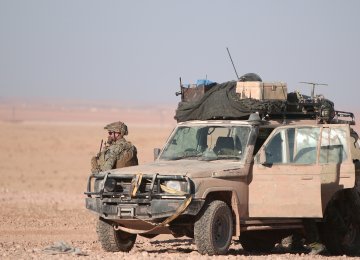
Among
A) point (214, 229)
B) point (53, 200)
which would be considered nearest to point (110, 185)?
point (214, 229)

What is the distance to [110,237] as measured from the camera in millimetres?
13758

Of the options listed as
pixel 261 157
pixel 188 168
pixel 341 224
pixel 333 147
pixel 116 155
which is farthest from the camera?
pixel 116 155

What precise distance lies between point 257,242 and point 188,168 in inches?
104

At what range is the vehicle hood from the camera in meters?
13.1

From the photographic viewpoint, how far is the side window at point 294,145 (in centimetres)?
1432

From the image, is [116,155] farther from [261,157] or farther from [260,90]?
[261,157]

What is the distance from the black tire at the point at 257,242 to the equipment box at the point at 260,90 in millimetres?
1933

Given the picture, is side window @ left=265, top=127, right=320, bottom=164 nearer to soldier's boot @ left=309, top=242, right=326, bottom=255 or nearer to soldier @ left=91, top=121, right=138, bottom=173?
soldier's boot @ left=309, top=242, right=326, bottom=255

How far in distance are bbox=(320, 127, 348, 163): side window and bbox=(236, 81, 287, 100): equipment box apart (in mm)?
857

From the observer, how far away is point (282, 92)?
15.0 meters

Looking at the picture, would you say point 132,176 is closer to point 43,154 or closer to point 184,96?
point 184,96

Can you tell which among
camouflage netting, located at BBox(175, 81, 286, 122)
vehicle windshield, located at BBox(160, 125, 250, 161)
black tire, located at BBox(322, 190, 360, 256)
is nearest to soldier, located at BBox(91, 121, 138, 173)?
camouflage netting, located at BBox(175, 81, 286, 122)

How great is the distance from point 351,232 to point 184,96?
298 cm

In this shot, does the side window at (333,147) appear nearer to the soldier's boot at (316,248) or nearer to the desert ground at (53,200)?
the soldier's boot at (316,248)
